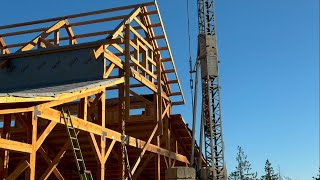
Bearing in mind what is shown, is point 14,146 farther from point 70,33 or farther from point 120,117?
point 70,33

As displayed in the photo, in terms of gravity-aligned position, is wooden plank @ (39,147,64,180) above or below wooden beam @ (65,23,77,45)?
below

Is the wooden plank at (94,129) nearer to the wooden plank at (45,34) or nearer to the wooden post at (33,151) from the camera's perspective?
the wooden post at (33,151)

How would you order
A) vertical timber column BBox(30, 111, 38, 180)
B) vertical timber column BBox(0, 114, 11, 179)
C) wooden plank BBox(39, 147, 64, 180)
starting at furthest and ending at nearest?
wooden plank BBox(39, 147, 64, 180), vertical timber column BBox(0, 114, 11, 179), vertical timber column BBox(30, 111, 38, 180)

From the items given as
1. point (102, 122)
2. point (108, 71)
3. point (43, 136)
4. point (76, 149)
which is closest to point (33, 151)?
point (43, 136)

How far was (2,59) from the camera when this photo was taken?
60.8 feet

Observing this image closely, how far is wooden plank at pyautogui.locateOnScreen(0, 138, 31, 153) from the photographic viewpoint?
1121cm

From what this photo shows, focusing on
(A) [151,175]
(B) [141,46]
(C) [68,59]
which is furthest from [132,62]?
(A) [151,175]

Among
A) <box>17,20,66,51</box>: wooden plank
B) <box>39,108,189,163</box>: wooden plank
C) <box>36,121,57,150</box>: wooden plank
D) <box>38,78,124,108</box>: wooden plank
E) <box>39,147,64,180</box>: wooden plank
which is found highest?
<box>17,20,66,51</box>: wooden plank

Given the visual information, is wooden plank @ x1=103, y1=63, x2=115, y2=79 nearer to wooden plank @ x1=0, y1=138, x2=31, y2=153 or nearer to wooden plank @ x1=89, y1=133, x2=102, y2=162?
wooden plank @ x1=89, y1=133, x2=102, y2=162

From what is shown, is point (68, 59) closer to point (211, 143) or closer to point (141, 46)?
point (141, 46)

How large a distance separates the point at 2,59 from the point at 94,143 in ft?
18.7

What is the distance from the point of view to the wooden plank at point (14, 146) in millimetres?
11210

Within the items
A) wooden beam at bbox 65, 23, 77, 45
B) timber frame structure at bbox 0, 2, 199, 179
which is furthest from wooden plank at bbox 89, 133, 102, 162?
wooden beam at bbox 65, 23, 77, 45

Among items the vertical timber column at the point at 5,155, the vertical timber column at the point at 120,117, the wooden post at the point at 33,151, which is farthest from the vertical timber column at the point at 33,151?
the vertical timber column at the point at 120,117
